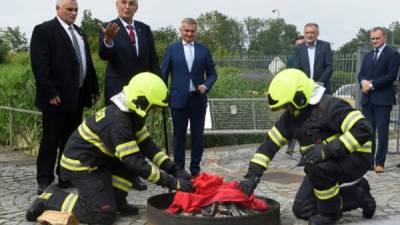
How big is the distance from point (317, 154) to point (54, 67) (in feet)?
9.88

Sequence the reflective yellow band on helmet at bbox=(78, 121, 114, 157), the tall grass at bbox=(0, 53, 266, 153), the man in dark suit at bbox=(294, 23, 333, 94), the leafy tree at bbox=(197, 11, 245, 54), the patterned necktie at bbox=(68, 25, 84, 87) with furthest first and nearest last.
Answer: the leafy tree at bbox=(197, 11, 245, 54) < the tall grass at bbox=(0, 53, 266, 153) < the man in dark suit at bbox=(294, 23, 333, 94) < the patterned necktie at bbox=(68, 25, 84, 87) < the reflective yellow band on helmet at bbox=(78, 121, 114, 157)

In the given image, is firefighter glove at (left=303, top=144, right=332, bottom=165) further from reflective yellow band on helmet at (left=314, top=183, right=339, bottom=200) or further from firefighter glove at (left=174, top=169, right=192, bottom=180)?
firefighter glove at (left=174, top=169, right=192, bottom=180)

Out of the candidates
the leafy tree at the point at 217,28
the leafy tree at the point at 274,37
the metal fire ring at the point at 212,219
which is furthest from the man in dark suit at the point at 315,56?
the leafy tree at the point at 274,37

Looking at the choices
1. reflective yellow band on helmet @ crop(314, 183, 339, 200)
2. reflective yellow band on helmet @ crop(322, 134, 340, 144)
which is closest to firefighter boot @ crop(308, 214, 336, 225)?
reflective yellow band on helmet @ crop(314, 183, 339, 200)

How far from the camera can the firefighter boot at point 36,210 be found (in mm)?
5301

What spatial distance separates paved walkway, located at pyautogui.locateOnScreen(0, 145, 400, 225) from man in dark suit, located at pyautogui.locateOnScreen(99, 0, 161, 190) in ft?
4.10

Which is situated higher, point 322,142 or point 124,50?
point 124,50

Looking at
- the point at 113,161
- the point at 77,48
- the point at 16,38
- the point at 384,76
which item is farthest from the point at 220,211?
the point at 16,38

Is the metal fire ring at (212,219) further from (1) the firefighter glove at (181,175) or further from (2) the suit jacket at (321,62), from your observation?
(2) the suit jacket at (321,62)

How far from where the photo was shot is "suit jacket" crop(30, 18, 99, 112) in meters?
6.09

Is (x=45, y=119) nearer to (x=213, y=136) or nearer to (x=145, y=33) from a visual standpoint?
(x=145, y=33)

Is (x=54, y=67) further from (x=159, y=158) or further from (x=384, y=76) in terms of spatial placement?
(x=384, y=76)

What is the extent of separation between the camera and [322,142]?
194 inches

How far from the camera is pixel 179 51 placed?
732cm
